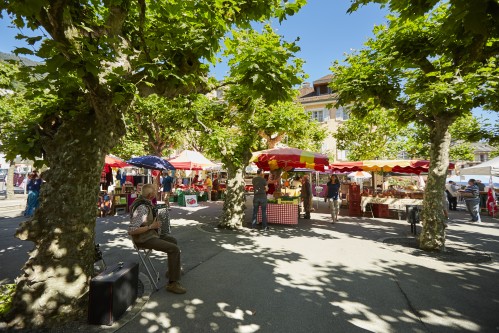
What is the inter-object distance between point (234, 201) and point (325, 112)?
30.2m

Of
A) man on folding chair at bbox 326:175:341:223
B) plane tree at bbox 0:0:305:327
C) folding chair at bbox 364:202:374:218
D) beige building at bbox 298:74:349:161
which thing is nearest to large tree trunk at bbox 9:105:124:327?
plane tree at bbox 0:0:305:327

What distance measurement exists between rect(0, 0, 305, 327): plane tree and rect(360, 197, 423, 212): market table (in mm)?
11058

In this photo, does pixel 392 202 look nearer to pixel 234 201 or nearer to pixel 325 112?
pixel 234 201

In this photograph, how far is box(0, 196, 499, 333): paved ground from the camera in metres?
3.45

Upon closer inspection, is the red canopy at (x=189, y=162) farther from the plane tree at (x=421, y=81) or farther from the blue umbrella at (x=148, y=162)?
the plane tree at (x=421, y=81)

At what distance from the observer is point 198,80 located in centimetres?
524

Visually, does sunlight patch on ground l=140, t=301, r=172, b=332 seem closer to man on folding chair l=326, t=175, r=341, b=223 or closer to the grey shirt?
the grey shirt

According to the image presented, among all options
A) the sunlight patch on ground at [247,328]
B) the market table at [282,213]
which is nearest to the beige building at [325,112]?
the market table at [282,213]

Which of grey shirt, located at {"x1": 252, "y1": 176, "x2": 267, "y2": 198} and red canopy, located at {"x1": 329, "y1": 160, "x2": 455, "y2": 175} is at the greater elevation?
red canopy, located at {"x1": 329, "y1": 160, "x2": 455, "y2": 175}

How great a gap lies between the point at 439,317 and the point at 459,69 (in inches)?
199

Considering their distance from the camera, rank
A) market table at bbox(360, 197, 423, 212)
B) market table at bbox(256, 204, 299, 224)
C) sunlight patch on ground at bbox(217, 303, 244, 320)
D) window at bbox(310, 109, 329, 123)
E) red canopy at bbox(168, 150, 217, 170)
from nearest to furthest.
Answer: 1. sunlight patch on ground at bbox(217, 303, 244, 320)
2. market table at bbox(256, 204, 299, 224)
3. market table at bbox(360, 197, 423, 212)
4. red canopy at bbox(168, 150, 217, 170)
5. window at bbox(310, 109, 329, 123)

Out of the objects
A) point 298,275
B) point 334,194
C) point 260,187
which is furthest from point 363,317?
point 334,194

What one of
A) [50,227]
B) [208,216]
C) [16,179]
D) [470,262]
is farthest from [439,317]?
[16,179]

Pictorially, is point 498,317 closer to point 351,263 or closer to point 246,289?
point 351,263
